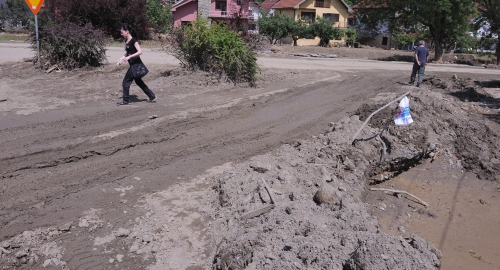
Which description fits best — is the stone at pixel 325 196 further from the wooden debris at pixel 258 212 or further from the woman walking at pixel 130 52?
the woman walking at pixel 130 52

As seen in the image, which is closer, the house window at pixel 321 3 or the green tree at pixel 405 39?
the green tree at pixel 405 39

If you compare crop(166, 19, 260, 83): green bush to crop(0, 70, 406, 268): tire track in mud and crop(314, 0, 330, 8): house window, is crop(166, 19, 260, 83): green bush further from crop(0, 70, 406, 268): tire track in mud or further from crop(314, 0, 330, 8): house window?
crop(314, 0, 330, 8): house window

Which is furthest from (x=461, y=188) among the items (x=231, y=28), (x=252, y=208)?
(x=231, y=28)

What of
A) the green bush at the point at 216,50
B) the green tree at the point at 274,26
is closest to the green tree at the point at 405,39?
the green tree at the point at 274,26

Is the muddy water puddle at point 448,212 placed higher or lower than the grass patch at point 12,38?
lower

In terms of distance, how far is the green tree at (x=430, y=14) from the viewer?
93.8 feet

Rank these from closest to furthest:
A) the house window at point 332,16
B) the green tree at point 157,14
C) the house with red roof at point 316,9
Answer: the green tree at point 157,14, the house with red roof at point 316,9, the house window at point 332,16

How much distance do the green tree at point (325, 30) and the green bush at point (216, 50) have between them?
32.6 meters

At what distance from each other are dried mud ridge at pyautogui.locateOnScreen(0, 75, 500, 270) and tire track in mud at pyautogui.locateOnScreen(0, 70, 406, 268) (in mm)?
343

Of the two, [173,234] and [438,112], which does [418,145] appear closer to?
[438,112]

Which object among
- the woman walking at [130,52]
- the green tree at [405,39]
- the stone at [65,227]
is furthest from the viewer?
the green tree at [405,39]

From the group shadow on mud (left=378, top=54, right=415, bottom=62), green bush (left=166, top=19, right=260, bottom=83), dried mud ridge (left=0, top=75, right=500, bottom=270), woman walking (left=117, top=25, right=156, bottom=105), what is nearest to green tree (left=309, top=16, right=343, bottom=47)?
shadow on mud (left=378, top=54, right=415, bottom=62)

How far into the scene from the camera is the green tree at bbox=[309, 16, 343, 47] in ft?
146

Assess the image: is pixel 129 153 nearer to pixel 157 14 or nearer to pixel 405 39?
pixel 157 14
